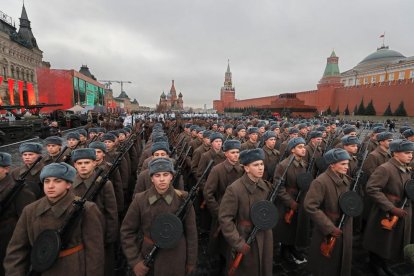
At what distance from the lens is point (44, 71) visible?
120 ft

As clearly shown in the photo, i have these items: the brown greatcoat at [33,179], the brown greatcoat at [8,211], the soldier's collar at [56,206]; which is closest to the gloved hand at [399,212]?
the soldier's collar at [56,206]

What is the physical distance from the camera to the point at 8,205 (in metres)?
3.18

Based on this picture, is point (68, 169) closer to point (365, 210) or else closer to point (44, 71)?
point (365, 210)

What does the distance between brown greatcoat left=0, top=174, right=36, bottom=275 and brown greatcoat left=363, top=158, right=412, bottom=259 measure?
15.8ft

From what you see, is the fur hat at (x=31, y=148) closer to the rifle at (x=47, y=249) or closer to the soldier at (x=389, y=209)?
the rifle at (x=47, y=249)

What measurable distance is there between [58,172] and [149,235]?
3.74ft

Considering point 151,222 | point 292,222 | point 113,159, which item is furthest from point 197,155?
point 151,222

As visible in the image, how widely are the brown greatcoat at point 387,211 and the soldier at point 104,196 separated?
11.8 feet

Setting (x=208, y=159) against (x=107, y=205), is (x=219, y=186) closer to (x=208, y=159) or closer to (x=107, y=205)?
(x=208, y=159)

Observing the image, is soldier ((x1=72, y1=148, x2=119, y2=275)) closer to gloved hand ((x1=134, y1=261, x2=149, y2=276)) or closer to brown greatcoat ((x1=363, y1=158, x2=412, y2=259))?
gloved hand ((x1=134, y1=261, x2=149, y2=276))

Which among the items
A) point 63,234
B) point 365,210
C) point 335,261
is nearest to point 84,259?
point 63,234

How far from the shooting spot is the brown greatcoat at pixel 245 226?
2811mm

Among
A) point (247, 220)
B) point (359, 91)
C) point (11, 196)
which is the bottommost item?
point (247, 220)

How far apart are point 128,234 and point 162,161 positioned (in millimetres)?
853
